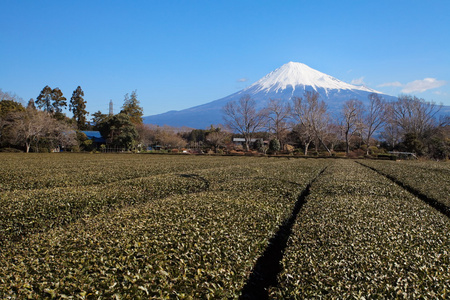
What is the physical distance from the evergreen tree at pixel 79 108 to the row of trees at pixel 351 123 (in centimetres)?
3206

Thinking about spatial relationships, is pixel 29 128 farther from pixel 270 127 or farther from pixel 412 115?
pixel 412 115

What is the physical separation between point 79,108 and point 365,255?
Result: 68184mm

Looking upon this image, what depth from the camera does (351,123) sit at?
45812mm

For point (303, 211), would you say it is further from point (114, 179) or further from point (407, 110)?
point (407, 110)

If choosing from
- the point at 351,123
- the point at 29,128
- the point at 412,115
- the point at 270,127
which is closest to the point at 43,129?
the point at 29,128

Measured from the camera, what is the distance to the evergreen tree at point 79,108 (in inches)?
2360

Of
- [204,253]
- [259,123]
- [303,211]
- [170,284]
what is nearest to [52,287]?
[170,284]

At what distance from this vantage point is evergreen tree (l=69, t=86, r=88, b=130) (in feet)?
197

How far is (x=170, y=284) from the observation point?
287 centimetres

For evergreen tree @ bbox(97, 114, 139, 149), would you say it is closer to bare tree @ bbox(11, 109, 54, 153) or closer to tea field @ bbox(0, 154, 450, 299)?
bare tree @ bbox(11, 109, 54, 153)

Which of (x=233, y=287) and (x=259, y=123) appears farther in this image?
(x=259, y=123)

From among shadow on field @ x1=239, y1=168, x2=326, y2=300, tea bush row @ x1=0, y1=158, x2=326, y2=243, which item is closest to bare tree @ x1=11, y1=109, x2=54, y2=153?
tea bush row @ x1=0, y1=158, x2=326, y2=243

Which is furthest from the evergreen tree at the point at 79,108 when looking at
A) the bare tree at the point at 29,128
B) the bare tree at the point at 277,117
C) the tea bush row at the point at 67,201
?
the tea bush row at the point at 67,201

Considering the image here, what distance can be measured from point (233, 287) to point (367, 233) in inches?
102
